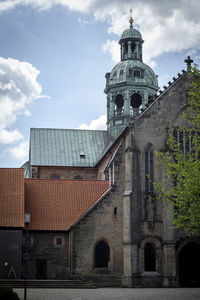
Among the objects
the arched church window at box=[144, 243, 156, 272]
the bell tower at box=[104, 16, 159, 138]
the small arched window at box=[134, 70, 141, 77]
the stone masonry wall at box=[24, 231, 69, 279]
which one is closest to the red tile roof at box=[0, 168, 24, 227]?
the stone masonry wall at box=[24, 231, 69, 279]

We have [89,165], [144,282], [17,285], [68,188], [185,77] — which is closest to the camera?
[17,285]

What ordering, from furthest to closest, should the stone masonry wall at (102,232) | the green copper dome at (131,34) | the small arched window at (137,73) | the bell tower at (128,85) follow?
the green copper dome at (131,34)
the small arched window at (137,73)
the bell tower at (128,85)
the stone masonry wall at (102,232)

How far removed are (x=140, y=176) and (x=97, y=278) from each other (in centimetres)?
817

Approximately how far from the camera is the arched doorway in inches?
1484

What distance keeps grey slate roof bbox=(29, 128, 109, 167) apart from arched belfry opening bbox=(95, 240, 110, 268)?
16889 millimetres

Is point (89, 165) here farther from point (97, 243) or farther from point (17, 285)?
point (17, 285)

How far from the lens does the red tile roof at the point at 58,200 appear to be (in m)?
40.1

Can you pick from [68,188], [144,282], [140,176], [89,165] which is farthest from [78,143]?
[144,282]

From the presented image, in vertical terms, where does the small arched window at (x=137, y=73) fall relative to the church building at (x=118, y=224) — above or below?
above

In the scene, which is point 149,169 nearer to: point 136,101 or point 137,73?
point 136,101

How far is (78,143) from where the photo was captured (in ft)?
190

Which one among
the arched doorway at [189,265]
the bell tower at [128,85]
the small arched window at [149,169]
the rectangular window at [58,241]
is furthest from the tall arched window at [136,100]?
the arched doorway at [189,265]

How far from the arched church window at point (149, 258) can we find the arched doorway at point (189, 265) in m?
1.89

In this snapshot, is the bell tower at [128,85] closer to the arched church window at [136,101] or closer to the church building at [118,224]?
the arched church window at [136,101]
